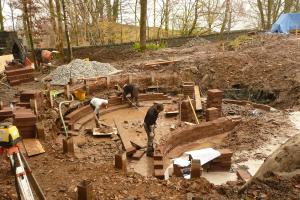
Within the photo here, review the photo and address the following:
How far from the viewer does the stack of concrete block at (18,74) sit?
1412 cm

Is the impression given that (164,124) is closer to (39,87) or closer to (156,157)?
(156,157)

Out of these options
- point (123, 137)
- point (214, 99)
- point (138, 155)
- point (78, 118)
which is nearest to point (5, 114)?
point (138, 155)

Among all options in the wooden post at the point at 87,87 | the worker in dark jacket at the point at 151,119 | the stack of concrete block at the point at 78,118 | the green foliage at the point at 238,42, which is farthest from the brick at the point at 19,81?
the green foliage at the point at 238,42

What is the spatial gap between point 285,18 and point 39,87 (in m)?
18.3

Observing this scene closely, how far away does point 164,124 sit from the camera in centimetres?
1141

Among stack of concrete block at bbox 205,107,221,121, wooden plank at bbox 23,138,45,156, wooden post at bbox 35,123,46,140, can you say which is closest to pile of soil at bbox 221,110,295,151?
stack of concrete block at bbox 205,107,221,121

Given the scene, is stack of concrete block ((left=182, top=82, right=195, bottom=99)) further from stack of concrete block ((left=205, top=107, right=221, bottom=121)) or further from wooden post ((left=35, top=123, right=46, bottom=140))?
wooden post ((left=35, top=123, right=46, bottom=140))

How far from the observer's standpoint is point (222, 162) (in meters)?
8.04

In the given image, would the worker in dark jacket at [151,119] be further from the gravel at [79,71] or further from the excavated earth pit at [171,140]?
the gravel at [79,71]

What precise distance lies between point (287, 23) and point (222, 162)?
1914 cm

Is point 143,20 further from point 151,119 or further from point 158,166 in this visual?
point 158,166

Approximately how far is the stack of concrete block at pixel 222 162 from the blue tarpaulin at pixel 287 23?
59.8 ft

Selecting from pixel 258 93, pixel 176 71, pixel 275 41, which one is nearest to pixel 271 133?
pixel 258 93

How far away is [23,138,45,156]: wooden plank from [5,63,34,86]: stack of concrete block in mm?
8054
